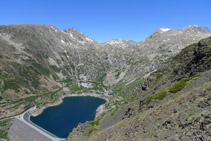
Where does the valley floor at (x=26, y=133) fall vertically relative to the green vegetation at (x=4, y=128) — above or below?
below

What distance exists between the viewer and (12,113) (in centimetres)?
19875

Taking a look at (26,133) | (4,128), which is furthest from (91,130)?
(4,128)

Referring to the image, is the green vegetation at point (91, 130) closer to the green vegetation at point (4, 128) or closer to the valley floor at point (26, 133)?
the valley floor at point (26, 133)

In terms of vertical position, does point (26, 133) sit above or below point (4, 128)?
below

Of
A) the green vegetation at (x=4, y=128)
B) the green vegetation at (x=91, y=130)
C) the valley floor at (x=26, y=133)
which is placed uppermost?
the green vegetation at (x=4, y=128)

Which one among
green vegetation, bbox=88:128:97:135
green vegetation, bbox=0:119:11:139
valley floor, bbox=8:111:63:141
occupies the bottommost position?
green vegetation, bbox=88:128:97:135

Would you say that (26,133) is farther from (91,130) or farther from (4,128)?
(91,130)

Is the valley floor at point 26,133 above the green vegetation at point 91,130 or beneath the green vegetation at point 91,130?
above

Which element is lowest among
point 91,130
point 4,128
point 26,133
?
point 91,130

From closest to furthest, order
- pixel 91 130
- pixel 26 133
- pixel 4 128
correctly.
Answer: pixel 91 130, pixel 26 133, pixel 4 128

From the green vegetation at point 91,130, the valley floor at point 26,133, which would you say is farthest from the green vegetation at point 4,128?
the green vegetation at point 91,130

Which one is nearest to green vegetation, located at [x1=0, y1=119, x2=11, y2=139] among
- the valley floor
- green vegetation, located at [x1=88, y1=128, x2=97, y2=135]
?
the valley floor

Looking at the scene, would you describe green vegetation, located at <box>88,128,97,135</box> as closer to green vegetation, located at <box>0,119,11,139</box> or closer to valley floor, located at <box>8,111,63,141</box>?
valley floor, located at <box>8,111,63,141</box>

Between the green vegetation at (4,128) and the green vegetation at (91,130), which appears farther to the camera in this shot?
the green vegetation at (4,128)
